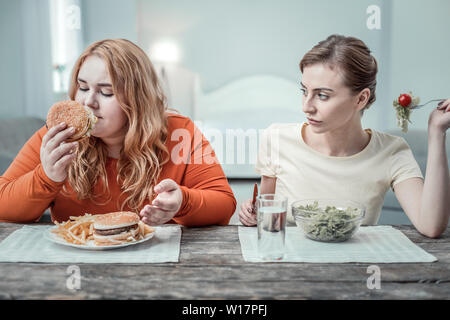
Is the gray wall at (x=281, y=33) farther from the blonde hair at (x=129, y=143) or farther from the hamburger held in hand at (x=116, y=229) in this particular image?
the hamburger held in hand at (x=116, y=229)

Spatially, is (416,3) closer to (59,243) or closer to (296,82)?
(296,82)

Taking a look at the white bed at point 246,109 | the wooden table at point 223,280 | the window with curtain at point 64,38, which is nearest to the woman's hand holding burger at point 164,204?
the wooden table at point 223,280

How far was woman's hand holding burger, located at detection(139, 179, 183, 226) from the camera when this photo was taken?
3.94 ft

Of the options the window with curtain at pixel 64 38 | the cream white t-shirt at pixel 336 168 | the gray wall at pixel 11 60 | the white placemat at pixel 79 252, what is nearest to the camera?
the white placemat at pixel 79 252

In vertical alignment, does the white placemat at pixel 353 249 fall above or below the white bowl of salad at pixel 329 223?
below

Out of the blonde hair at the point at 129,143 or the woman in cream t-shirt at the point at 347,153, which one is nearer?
the woman in cream t-shirt at the point at 347,153

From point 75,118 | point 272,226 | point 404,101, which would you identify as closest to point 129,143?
point 75,118

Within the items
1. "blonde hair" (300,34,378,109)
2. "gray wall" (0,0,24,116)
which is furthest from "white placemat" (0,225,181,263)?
"gray wall" (0,0,24,116)

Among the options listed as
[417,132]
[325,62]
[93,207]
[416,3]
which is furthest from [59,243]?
[416,3]

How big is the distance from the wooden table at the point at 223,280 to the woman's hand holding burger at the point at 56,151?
1.06 ft

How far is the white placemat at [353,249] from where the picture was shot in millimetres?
1082

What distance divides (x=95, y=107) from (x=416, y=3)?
15.6 ft

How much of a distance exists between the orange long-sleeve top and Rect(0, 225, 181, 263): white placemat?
0.41 feet

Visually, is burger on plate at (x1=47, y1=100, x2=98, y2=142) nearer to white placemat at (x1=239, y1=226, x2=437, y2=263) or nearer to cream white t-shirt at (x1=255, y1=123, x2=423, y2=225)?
white placemat at (x1=239, y1=226, x2=437, y2=263)
